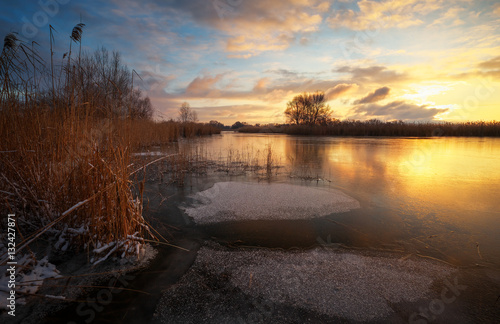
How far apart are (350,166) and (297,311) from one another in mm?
6299

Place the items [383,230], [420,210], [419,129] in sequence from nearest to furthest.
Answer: [383,230] → [420,210] → [419,129]

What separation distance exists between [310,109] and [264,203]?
3391 centimetres

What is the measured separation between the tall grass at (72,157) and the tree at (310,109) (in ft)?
115

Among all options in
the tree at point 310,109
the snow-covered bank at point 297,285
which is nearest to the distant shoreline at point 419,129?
the tree at point 310,109

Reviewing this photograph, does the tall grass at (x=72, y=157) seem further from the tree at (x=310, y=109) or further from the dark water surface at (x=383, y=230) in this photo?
the tree at (x=310, y=109)

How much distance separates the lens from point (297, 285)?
1.90 meters

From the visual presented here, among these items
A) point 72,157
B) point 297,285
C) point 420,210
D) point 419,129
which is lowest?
point 297,285

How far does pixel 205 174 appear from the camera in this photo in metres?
6.25

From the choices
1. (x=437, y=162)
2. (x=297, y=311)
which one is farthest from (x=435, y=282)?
(x=437, y=162)

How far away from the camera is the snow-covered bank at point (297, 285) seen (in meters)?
1.62

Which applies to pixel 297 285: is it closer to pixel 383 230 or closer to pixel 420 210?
pixel 383 230

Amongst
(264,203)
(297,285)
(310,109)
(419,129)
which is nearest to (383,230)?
(297,285)

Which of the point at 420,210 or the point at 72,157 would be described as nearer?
the point at 72,157

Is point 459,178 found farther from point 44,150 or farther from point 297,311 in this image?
point 44,150
